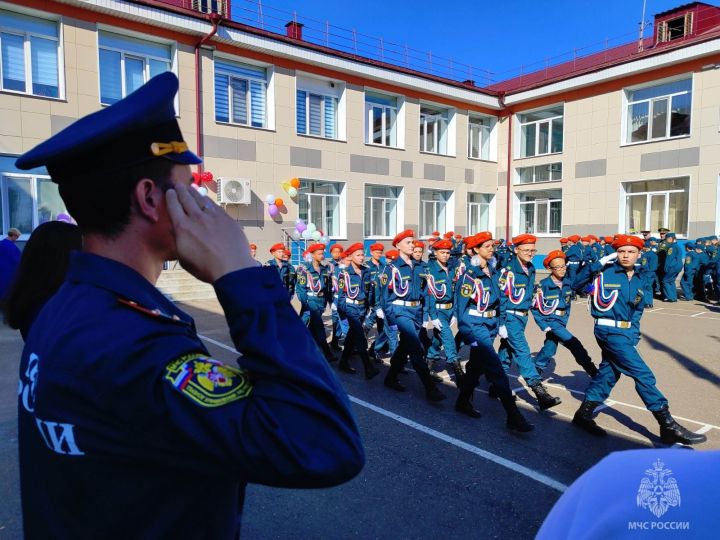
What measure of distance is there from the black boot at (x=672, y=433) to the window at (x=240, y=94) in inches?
592

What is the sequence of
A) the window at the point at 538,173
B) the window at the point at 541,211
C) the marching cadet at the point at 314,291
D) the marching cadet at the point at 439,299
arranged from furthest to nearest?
the window at the point at 541,211 → the window at the point at 538,173 → the marching cadet at the point at 314,291 → the marching cadet at the point at 439,299

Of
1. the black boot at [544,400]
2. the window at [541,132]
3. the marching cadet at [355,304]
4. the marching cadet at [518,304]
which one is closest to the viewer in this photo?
the black boot at [544,400]

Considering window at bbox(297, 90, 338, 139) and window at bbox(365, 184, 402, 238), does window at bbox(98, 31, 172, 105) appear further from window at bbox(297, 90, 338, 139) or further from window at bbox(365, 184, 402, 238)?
window at bbox(365, 184, 402, 238)

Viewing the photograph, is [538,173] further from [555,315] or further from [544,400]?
[544,400]

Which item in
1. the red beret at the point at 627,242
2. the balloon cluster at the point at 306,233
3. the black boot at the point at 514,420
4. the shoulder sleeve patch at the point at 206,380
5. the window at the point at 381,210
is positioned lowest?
the black boot at the point at 514,420

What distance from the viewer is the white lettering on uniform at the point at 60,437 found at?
89 cm

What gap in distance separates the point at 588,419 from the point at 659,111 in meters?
18.1

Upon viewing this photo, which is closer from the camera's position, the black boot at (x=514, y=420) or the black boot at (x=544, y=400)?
the black boot at (x=514, y=420)

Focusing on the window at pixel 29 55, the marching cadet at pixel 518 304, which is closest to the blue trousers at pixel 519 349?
the marching cadet at pixel 518 304

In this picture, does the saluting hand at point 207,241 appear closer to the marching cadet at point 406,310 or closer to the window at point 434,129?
the marching cadet at point 406,310

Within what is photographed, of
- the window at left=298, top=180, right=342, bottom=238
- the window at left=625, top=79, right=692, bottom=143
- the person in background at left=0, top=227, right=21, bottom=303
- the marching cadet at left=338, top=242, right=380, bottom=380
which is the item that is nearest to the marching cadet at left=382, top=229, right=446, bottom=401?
the marching cadet at left=338, top=242, right=380, bottom=380

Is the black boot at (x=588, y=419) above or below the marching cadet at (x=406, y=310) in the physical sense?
below

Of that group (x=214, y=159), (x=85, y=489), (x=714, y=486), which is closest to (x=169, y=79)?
(x=85, y=489)

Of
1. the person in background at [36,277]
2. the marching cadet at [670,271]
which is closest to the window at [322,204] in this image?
the marching cadet at [670,271]
